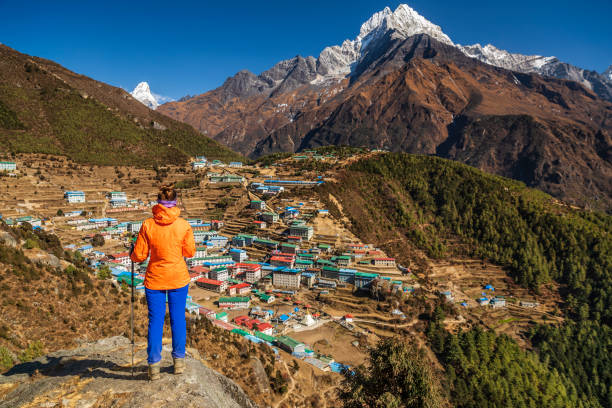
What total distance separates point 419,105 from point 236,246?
17062 cm

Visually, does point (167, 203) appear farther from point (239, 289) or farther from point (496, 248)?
point (496, 248)

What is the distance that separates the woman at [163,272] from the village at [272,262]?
24115 mm

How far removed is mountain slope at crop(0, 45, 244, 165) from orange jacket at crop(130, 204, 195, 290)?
74.8m

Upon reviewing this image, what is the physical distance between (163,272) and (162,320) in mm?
872

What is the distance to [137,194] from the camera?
63.2 m

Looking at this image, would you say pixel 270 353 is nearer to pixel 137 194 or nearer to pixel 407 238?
pixel 407 238

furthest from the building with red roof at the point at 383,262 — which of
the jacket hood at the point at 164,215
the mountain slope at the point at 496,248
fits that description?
the jacket hood at the point at 164,215

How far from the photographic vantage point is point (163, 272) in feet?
18.3

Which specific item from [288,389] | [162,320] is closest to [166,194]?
[162,320]

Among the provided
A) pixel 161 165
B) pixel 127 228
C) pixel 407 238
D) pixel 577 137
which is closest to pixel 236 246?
pixel 127 228

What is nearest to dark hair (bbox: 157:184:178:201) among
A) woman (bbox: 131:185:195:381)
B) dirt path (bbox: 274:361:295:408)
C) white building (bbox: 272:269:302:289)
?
woman (bbox: 131:185:195:381)

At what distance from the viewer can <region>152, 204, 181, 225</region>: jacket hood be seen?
18.5 feet

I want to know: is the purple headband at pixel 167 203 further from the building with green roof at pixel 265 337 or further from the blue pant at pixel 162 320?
the building with green roof at pixel 265 337

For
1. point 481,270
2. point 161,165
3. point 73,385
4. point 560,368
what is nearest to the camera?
point 73,385
